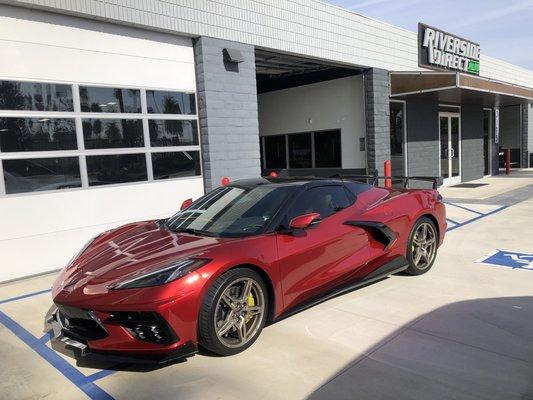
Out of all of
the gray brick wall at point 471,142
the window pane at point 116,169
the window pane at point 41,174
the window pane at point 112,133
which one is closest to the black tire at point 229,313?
the window pane at point 41,174

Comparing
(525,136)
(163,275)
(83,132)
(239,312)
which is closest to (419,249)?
(239,312)

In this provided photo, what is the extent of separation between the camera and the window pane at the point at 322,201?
179 inches

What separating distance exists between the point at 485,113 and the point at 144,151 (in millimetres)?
16548

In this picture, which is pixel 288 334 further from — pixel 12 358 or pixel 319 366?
pixel 12 358

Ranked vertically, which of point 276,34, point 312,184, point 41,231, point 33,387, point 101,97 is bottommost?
point 33,387

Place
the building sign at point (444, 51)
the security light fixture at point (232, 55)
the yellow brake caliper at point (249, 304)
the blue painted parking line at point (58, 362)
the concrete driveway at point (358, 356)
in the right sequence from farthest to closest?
the building sign at point (444, 51), the security light fixture at point (232, 55), the yellow brake caliper at point (249, 304), the blue painted parking line at point (58, 362), the concrete driveway at point (358, 356)

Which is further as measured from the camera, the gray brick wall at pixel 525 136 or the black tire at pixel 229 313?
the gray brick wall at pixel 525 136

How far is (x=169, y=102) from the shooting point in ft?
28.1

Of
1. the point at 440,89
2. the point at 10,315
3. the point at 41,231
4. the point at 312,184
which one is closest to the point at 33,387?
the point at 10,315

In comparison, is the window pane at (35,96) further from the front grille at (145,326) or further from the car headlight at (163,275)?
the front grille at (145,326)

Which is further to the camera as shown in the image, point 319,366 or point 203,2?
point 203,2

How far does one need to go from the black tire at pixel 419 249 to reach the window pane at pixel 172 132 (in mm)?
4827

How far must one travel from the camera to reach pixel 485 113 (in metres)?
19.9

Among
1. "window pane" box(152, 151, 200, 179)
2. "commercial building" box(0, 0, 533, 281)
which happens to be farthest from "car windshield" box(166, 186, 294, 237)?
"window pane" box(152, 151, 200, 179)
